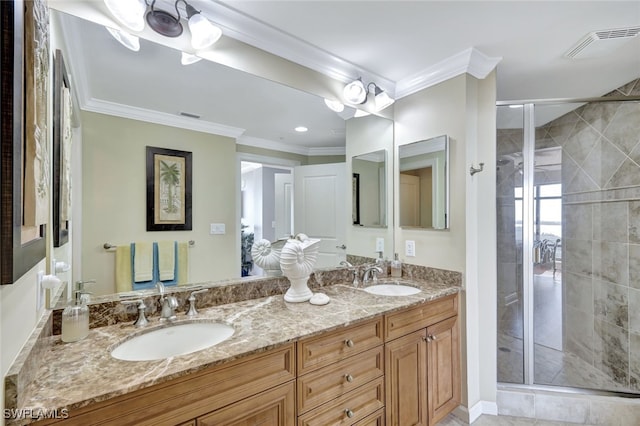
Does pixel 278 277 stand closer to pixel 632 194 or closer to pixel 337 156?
pixel 337 156

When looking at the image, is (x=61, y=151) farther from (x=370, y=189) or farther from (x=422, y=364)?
(x=422, y=364)

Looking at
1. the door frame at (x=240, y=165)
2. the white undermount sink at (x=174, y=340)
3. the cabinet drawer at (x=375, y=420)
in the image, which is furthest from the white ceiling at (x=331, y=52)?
the cabinet drawer at (x=375, y=420)

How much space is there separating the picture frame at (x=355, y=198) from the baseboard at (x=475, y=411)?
1455 mm

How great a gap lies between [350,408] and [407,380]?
0.44 meters

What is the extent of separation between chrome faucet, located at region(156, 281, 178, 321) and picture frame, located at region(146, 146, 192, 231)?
319mm

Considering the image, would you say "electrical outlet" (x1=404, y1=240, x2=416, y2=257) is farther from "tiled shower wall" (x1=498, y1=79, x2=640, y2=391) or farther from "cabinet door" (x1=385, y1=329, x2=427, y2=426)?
"tiled shower wall" (x1=498, y1=79, x2=640, y2=391)

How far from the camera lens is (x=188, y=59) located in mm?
1534

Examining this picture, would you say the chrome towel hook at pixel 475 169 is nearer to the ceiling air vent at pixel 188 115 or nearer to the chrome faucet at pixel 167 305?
the ceiling air vent at pixel 188 115

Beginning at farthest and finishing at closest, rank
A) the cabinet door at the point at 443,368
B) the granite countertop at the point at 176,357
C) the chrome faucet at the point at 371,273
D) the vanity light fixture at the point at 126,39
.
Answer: the chrome faucet at the point at 371,273
the cabinet door at the point at 443,368
the vanity light fixture at the point at 126,39
the granite countertop at the point at 176,357

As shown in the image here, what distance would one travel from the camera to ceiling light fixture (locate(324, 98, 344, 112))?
208 centimetres

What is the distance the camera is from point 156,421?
0.88 metres

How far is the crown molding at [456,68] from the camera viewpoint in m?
1.91

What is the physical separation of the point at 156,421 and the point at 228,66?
1.64 meters

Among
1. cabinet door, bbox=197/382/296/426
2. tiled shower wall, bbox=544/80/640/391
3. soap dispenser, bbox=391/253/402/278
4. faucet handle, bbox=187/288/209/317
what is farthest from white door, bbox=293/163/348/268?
tiled shower wall, bbox=544/80/640/391
